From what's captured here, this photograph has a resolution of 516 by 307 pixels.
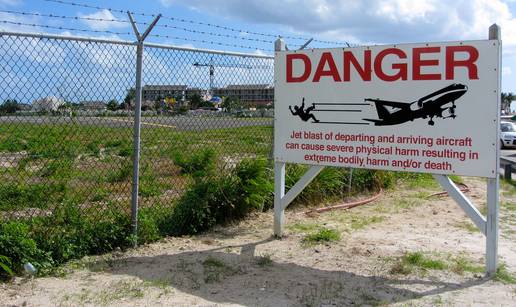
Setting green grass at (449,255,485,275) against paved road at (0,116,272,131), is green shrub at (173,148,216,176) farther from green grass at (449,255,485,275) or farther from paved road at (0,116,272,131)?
green grass at (449,255,485,275)

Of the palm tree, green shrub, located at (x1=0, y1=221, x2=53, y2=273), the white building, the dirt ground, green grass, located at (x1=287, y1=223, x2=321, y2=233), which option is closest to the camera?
the dirt ground

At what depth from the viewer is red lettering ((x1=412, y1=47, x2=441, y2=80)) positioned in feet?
17.6

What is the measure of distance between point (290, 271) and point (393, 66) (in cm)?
228

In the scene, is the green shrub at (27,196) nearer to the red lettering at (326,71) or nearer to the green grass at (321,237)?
the green grass at (321,237)

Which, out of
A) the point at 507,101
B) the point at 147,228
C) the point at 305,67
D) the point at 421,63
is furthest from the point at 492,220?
the point at 507,101

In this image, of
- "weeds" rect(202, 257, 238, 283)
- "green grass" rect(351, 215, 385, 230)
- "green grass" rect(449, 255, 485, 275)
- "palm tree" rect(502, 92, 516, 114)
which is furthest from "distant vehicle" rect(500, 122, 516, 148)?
"palm tree" rect(502, 92, 516, 114)

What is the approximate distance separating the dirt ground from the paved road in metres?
1.33

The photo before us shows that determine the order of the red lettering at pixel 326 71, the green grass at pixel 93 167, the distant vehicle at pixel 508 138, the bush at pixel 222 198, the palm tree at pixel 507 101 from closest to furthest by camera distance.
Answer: the red lettering at pixel 326 71
the bush at pixel 222 198
the green grass at pixel 93 167
the distant vehicle at pixel 508 138
the palm tree at pixel 507 101

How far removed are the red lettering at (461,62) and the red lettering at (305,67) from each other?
1.51 metres

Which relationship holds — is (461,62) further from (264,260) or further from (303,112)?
(264,260)

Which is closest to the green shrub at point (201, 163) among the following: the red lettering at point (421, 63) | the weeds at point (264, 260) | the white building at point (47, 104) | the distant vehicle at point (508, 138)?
the weeds at point (264, 260)

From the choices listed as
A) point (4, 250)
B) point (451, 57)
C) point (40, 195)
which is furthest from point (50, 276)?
point (451, 57)

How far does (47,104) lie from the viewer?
518 centimetres

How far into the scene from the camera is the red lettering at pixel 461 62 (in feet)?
17.0
